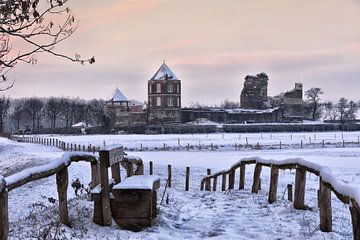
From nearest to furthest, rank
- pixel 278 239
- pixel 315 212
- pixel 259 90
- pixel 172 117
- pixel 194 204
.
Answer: pixel 278 239, pixel 315 212, pixel 194 204, pixel 172 117, pixel 259 90

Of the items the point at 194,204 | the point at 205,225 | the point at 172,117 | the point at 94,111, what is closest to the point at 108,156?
the point at 205,225

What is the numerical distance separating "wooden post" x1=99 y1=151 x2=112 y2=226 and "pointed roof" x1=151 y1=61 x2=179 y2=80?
10259 centimetres

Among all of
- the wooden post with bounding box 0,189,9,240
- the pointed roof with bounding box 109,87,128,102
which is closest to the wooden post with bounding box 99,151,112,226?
the wooden post with bounding box 0,189,9,240

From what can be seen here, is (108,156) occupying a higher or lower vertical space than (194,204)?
higher

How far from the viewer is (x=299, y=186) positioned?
29.8ft

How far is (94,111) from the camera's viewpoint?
140m

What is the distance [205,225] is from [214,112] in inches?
3955

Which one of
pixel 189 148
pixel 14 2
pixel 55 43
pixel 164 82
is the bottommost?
pixel 189 148

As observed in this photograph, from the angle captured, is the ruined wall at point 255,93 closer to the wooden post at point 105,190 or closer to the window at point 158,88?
the window at point 158,88

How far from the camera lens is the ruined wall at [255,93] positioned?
381 ft

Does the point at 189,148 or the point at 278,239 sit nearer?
the point at 278,239

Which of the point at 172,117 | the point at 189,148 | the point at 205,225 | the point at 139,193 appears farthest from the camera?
the point at 172,117

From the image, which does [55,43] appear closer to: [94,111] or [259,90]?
[259,90]

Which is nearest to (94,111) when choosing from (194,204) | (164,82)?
(164,82)
